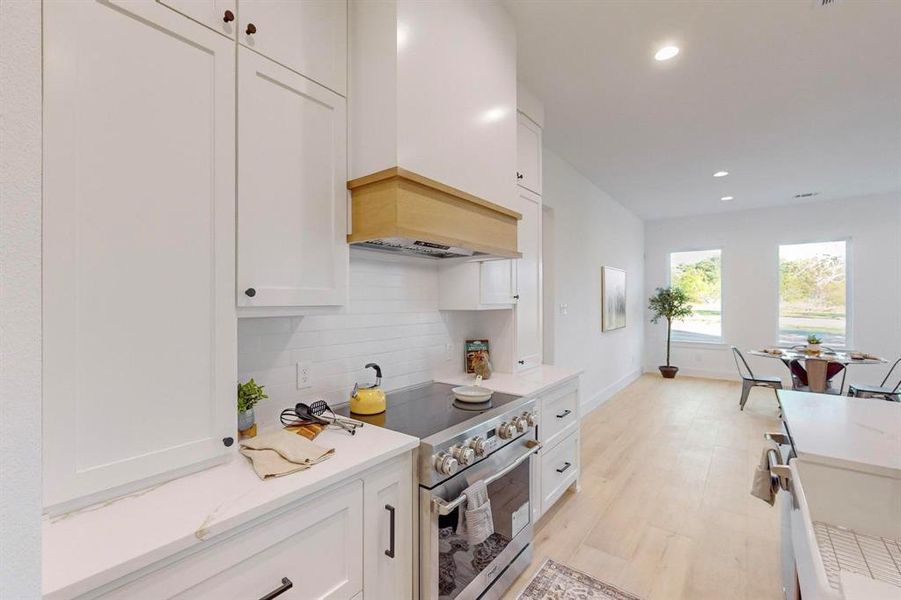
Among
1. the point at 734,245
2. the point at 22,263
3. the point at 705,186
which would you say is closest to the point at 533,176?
the point at 22,263

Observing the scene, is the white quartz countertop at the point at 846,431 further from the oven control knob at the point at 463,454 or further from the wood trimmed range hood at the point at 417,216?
the wood trimmed range hood at the point at 417,216

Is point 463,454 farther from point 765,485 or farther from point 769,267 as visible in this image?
point 769,267

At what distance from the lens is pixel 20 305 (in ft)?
1.55

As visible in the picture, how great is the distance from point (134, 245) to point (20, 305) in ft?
2.10

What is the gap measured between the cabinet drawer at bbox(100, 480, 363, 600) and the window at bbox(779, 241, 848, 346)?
7552 millimetres

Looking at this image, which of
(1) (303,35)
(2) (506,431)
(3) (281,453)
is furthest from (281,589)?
(1) (303,35)

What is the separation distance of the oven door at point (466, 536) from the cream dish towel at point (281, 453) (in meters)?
0.46

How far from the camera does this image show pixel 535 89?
9.43ft

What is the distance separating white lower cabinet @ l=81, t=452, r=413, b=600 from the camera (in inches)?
34.7

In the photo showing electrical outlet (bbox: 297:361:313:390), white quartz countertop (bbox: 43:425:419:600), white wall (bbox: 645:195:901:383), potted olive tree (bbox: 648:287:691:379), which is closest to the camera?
white quartz countertop (bbox: 43:425:419:600)

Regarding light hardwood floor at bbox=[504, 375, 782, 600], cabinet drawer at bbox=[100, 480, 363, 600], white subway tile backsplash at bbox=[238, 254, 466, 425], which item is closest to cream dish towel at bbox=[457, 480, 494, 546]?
cabinet drawer at bbox=[100, 480, 363, 600]

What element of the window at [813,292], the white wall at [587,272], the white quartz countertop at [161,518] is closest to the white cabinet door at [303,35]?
the white quartz countertop at [161,518]

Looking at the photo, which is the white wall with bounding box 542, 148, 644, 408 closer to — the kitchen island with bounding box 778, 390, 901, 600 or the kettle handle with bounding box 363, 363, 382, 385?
the kettle handle with bounding box 363, 363, 382, 385

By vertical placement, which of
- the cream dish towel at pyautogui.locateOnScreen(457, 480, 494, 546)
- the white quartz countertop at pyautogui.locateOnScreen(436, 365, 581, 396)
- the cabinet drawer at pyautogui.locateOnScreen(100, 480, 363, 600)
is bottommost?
the cream dish towel at pyautogui.locateOnScreen(457, 480, 494, 546)
